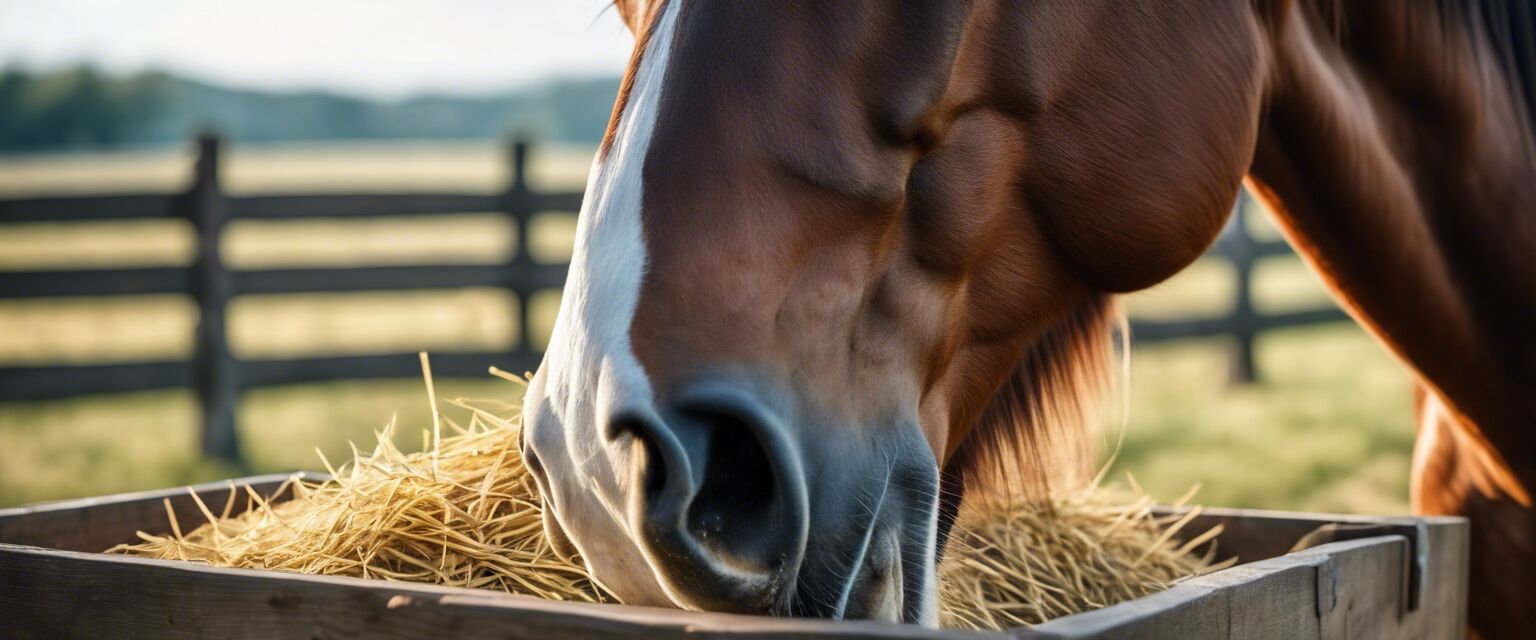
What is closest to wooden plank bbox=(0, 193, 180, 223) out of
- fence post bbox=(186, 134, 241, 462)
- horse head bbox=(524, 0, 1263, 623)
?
fence post bbox=(186, 134, 241, 462)

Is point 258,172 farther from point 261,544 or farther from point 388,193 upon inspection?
point 261,544

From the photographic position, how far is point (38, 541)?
1941 mm

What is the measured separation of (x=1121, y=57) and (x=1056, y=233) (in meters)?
0.23

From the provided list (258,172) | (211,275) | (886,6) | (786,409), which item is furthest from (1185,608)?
(258,172)

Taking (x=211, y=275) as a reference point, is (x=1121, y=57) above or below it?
above

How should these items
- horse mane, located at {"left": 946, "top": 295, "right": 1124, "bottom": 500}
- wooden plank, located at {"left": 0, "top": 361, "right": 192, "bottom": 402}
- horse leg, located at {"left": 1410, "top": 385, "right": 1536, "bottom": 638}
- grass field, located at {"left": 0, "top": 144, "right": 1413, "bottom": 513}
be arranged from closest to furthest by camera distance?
1. horse mane, located at {"left": 946, "top": 295, "right": 1124, "bottom": 500}
2. horse leg, located at {"left": 1410, "top": 385, "right": 1536, "bottom": 638}
3. grass field, located at {"left": 0, "top": 144, "right": 1413, "bottom": 513}
4. wooden plank, located at {"left": 0, "top": 361, "right": 192, "bottom": 402}

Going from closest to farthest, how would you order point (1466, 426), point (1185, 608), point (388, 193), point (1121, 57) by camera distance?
point (1185, 608), point (1121, 57), point (1466, 426), point (388, 193)

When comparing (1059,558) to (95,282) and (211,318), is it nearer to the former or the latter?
(211,318)

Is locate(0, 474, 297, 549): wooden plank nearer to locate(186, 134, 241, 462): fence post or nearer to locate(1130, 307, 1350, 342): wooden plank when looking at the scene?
locate(186, 134, 241, 462): fence post

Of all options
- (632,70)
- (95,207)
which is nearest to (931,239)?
(632,70)

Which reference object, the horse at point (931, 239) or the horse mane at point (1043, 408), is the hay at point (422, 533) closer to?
the horse at point (931, 239)

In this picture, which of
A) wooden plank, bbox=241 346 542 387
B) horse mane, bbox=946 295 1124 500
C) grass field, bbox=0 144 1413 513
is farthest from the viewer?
wooden plank, bbox=241 346 542 387

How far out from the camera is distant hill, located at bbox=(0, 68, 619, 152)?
45500mm

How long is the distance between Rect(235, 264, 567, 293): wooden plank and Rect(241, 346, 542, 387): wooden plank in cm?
42
